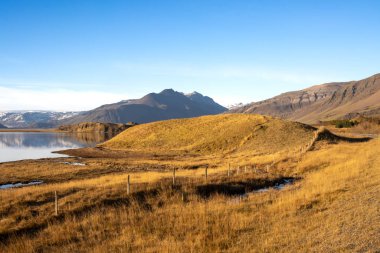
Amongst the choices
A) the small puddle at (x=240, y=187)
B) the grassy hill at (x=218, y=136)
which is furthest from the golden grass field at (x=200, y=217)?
the grassy hill at (x=218, y=136)

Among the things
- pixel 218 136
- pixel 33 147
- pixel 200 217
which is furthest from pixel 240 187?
pixel 33 147

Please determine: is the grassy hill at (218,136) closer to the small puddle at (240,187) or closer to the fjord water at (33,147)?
the fjord water at (33,147)

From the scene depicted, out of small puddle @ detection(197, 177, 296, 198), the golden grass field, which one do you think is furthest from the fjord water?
small puddle @ detection(197, 177, 296, 198)

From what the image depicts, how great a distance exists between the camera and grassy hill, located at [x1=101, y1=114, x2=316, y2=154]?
238ft

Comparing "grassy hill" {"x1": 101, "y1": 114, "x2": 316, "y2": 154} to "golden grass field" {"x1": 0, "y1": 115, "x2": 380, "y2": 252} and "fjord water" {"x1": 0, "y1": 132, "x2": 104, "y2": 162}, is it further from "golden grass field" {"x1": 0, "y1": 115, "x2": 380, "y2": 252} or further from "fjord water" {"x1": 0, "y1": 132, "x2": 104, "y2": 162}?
"golden grass field" {"x1": 0, "y1": 115, "x2": 380, "y2": 252}

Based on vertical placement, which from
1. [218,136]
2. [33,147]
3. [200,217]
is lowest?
[33,147]

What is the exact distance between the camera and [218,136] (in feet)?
273

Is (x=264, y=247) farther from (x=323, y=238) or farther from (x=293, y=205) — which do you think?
(x=293, y=205)

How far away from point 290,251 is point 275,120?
78.4 m

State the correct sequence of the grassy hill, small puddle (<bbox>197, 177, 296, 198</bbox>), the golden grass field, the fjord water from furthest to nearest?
the fjord water
the grassy hill
small puddle (<bbox>197, 177, 296, 198</bbox>)
the golden grass field

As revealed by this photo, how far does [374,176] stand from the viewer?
24.1 m

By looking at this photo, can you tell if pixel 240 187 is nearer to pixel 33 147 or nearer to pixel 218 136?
pixel 218 136

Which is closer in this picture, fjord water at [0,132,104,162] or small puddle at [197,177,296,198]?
small puddle at [197,177,296,198]

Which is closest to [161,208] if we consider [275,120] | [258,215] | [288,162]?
[258,215]
